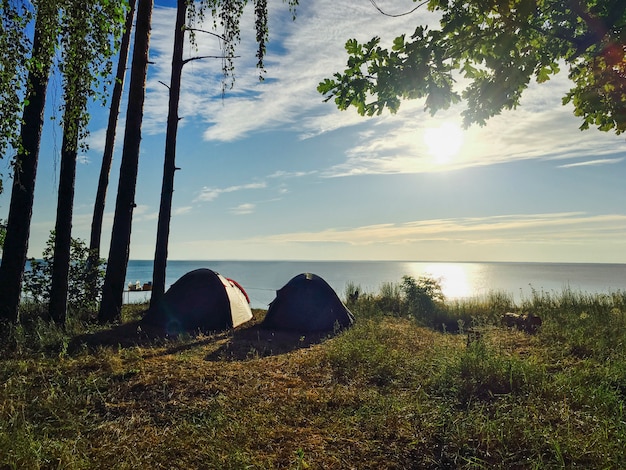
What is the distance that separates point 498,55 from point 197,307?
31.6ft

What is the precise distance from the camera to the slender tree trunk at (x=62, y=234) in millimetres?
9922

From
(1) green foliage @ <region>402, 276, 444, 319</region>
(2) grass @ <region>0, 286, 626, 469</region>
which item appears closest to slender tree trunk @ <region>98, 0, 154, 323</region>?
(2) grass @ <region>0, 286, 626, 469</region>

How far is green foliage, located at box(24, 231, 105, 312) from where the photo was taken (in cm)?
1189

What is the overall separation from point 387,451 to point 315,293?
7714 mm

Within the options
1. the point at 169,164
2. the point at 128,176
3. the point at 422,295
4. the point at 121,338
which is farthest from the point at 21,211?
the point at 422,295

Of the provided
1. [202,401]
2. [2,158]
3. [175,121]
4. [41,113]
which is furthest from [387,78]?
[175,121]

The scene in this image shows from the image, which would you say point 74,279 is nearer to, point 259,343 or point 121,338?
point 121,338

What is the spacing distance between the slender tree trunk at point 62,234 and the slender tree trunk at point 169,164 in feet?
10.5

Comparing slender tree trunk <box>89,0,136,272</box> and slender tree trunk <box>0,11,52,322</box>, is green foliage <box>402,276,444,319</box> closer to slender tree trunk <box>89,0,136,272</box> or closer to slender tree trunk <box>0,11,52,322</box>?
slender tree trunk <box>89,0,136,272</box>

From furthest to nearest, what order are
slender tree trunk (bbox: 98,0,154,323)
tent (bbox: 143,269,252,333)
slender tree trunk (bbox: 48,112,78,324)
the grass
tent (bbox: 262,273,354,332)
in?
tent (bbox: 262,273,354,332), tent (bbox: 143,269,252,333), slender tree trunk (bbox: 98,0,154,323), slender tree trunk (bbox: 48,112,78,324), the grass

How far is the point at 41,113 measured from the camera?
8.86m

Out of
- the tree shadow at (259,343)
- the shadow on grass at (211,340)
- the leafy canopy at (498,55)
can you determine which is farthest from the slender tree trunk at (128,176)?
the leafy canopy at (498,55)

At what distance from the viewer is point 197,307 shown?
450 inches

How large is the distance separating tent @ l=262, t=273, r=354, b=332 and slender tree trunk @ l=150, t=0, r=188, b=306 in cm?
415
